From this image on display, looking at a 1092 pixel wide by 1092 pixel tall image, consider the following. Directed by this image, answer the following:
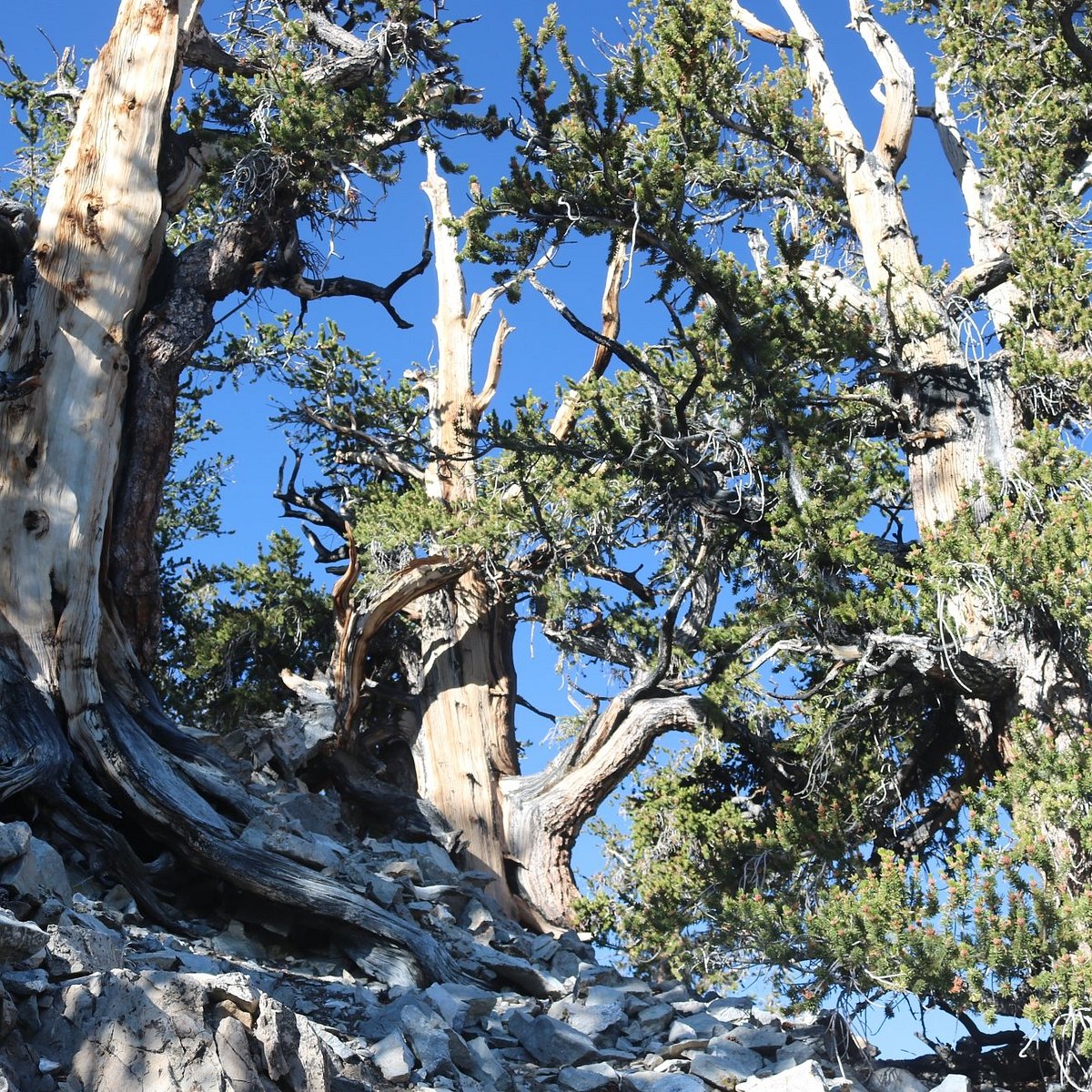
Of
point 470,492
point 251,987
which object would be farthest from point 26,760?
point 470,492

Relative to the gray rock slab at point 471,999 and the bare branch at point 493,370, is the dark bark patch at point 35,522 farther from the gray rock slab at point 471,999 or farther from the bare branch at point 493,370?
the bare branch at point 493,370

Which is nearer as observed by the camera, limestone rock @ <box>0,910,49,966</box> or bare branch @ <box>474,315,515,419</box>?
limestone rock @ <box>0,910,49,966</box>

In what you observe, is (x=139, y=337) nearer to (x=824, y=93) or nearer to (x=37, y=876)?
(x=37, y=876)

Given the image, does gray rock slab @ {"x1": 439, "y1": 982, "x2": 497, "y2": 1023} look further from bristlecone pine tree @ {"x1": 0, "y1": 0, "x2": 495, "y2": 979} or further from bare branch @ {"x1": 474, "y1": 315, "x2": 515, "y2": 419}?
bare branch @ {"x1": 474, "y1": 315, "x2": 515, "y2": 419}

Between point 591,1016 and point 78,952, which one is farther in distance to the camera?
point 591,1016

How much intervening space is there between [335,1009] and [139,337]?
5.29m

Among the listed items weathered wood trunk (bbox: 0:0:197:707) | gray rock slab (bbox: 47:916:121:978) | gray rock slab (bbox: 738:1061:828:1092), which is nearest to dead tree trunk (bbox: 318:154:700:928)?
weathered wood trunk (bbox: 0:0:197:707)

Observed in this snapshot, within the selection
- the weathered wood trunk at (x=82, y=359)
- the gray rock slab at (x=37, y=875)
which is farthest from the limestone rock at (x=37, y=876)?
the weathered wood trunk at (x=82, y=359)

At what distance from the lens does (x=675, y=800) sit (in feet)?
36.3

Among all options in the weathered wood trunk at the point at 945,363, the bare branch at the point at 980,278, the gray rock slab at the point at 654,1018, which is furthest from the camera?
the bare branch at the point at 980,278

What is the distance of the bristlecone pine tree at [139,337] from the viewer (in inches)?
274

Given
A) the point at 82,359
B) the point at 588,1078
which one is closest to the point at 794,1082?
the point at 588,1078

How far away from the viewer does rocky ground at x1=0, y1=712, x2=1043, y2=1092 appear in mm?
4262

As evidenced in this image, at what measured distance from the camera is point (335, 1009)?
18.8 ft
